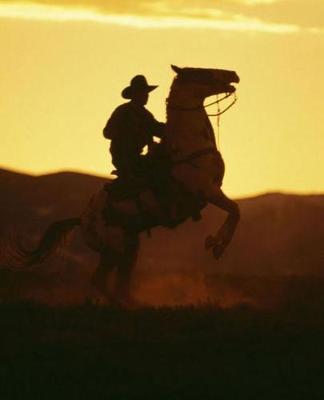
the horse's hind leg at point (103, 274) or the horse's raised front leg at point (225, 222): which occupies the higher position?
the horse's raised front leg at point (225, 222)

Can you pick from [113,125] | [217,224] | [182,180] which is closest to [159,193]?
[182,180]

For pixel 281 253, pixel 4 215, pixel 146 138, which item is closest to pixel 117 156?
pixel 146 138

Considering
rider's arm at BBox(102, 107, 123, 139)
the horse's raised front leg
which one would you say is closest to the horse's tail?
rider's arm at BBox(102, 107, 123, 139)

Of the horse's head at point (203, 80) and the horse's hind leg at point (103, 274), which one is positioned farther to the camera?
the horse's hind leg at point (103, 274)

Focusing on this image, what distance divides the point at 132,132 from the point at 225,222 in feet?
5.12

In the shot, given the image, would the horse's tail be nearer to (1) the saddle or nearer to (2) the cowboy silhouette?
(1) the saddle

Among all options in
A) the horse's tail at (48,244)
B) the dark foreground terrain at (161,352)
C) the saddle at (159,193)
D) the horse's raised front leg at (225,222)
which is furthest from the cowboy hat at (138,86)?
the dark foreground terrain at (161,352)

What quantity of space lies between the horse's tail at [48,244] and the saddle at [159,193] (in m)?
1.84

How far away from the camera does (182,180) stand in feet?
82.2

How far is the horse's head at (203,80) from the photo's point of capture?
25.2m

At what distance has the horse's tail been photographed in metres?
27.2

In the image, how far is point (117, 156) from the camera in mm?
25281

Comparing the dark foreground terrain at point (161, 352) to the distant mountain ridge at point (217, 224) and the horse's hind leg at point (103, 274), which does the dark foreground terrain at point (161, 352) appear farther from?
the distant mountain ridge at point (217, 224)

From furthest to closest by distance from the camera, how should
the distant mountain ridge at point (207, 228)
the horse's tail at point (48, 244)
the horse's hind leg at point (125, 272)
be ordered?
the distant mountain ridge at point (207, 228)
the horse's tail at point (48, 244)
the horse's hind leg at point (125, 272)
